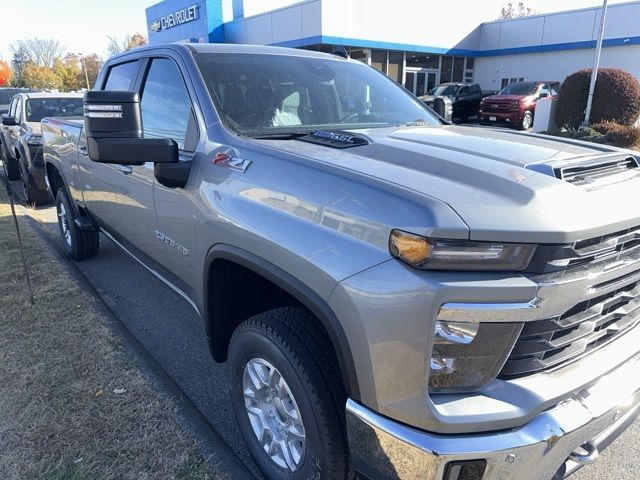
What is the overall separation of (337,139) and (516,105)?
64.1ft

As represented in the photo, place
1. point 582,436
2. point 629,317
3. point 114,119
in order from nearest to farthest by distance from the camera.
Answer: point 582,436 < point 629,317 < point 114,119

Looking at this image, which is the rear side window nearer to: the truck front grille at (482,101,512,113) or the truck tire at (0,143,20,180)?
the truck tire at (0,143,20,180)

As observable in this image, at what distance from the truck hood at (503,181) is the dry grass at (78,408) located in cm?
172

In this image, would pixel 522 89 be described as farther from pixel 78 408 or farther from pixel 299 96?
pixel 78 408

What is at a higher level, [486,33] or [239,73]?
[486,33]

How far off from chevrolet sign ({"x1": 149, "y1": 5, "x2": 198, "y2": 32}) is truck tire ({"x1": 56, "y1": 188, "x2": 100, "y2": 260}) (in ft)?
83.2

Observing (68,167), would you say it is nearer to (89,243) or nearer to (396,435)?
(89,243)

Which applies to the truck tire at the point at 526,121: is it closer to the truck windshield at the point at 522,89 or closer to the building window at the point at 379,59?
the truck windshield at the point at 522,89

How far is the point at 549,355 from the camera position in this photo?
5.44ft

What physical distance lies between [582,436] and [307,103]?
2.28 meters

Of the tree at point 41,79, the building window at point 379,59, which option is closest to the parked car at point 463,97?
the building window at point 379,59

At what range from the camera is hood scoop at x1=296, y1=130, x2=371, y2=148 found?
7.52ft

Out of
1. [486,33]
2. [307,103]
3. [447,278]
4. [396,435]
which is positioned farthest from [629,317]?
[486,33]

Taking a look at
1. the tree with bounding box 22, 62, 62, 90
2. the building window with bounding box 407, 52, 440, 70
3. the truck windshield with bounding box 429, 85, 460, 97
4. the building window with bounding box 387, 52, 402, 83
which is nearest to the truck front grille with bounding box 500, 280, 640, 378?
the truck windshield with bounding box 429, 85, 460, 97
